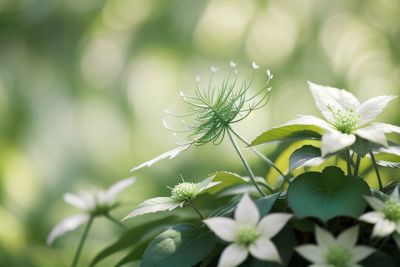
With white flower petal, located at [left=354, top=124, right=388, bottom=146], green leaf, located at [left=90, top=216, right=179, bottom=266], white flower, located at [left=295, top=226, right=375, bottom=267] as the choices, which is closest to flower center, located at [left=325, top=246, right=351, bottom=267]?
white flower, located at [left=295, top=226, right=375, bottom=267]

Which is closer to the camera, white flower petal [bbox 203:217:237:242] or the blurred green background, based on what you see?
white flower petal [bbox 203:217:237:242]

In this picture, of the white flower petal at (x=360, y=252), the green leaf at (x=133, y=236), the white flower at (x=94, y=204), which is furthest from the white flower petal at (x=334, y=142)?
the white flower at (x=94, y=204)

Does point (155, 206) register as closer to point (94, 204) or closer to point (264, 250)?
point (264, 250)

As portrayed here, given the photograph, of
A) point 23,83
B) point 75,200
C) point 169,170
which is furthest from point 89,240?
point 23,83

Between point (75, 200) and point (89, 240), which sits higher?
point (75, 200)

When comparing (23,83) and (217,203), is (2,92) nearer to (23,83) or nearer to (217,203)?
(23,83)

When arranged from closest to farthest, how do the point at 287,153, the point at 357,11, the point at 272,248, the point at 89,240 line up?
1. the point at 272,248
2. the point at 287,153
3. the point at 89,240
4. the point at 357,11

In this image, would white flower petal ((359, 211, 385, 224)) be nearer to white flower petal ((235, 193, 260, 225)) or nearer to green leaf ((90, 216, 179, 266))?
white flower petal ((235, 193, 260, 225))
